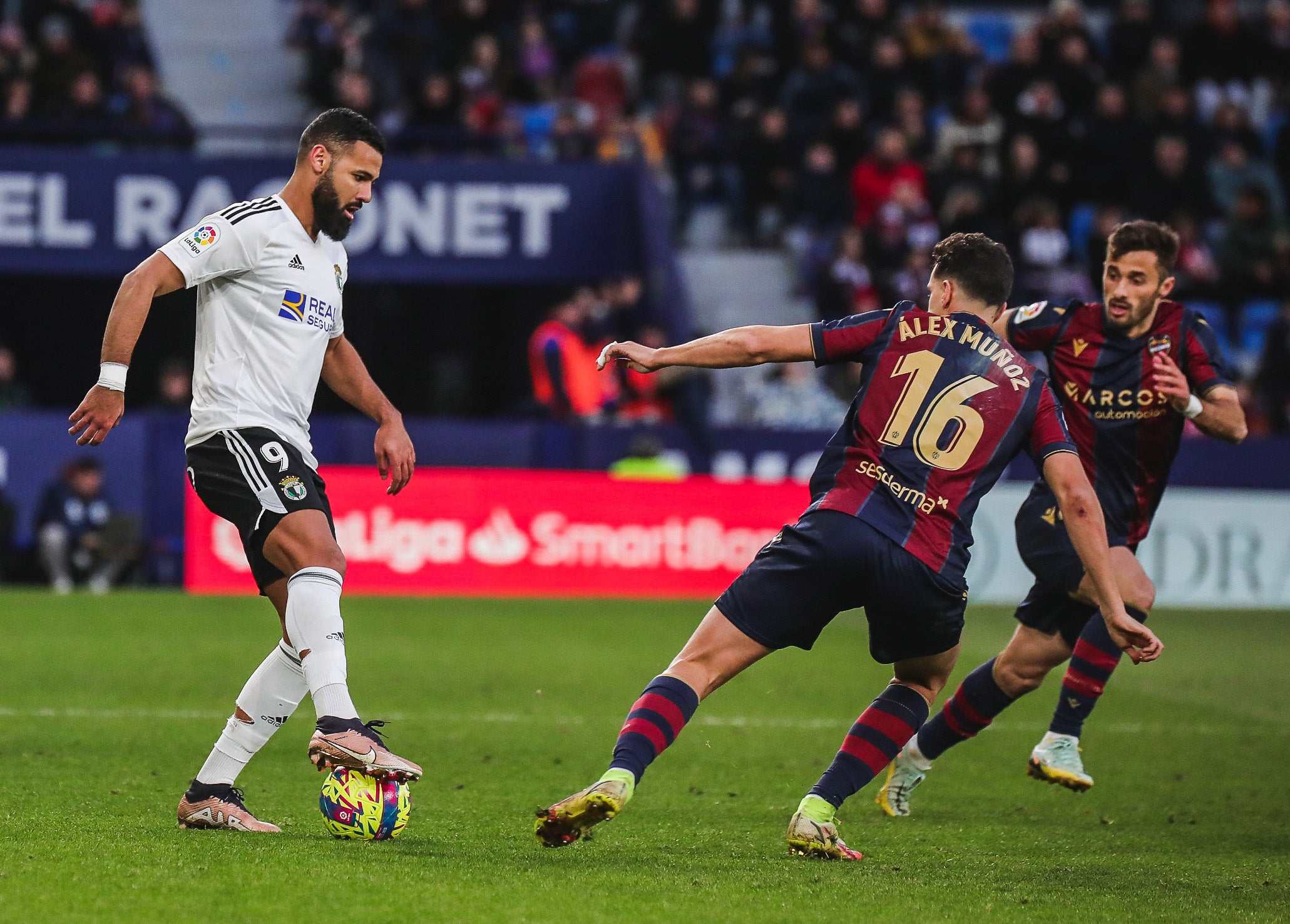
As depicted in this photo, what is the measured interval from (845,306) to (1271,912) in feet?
43.7

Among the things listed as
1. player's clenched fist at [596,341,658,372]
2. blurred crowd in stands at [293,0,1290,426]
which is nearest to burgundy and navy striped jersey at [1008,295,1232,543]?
player's clenched fist at [596,341,658,372]

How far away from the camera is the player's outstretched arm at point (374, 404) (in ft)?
18.7

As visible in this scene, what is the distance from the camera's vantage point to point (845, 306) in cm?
1775

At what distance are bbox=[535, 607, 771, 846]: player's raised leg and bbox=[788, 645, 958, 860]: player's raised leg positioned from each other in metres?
0.48

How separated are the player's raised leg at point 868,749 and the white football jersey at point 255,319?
1911 millimetres

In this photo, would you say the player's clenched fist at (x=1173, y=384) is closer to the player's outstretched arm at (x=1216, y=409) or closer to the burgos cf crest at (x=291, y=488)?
the player's outstretched arm at (x=1216, y=409)

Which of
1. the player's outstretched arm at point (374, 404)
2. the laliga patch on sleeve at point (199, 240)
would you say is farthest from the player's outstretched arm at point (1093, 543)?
the laliga patch on sleeve at point (199, 240)

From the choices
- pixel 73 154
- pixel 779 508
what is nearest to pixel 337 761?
pixel 779 508

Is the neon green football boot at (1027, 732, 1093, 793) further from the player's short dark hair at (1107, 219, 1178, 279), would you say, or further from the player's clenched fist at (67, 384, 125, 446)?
the player's clenched fist at (67, 384, 125, 446)

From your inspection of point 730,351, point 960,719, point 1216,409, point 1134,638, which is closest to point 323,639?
point 730,351

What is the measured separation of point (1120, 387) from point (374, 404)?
3.00m

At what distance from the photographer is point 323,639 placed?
520cm

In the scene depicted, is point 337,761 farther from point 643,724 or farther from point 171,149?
point 171,149

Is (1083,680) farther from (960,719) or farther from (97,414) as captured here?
(97,414)
